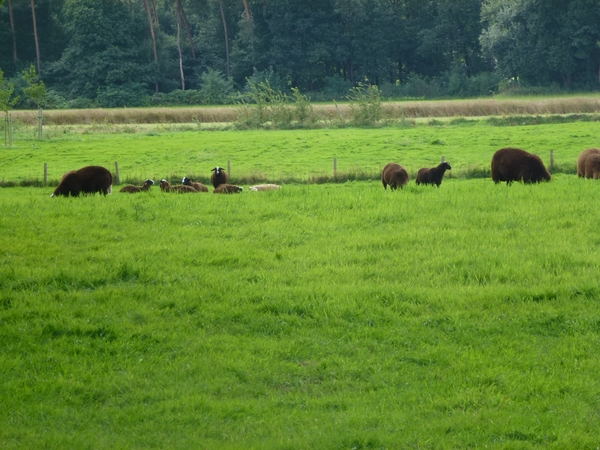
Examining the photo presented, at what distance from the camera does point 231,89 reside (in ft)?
296

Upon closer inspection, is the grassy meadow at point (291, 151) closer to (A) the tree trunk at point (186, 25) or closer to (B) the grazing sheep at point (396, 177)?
(B) the grazing sheep at point (396, 177)

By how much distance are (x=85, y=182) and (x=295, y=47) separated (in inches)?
2850

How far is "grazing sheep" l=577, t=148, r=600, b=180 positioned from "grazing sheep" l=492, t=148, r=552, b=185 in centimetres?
302

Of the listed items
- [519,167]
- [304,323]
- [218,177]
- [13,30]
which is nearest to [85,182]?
[218,177]

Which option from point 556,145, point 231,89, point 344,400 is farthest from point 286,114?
point 344,400

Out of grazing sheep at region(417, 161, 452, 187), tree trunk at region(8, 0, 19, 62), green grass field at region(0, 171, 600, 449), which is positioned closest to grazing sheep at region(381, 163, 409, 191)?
grazing sheep at region(417, 161, 452, 187)

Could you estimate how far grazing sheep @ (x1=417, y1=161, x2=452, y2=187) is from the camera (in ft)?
83.2

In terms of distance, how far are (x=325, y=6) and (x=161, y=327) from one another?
288 feet

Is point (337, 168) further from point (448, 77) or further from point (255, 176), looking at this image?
point (448, 77)

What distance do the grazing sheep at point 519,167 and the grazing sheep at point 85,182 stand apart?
11864 millimetres

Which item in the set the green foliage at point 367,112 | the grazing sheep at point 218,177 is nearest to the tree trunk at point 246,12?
the green foliage at point 367,112

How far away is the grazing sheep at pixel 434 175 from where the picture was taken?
25.4 m

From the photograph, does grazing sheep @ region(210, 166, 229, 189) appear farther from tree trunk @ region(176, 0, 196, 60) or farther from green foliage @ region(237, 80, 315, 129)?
tree trunk @ region(176, 0, 196, 60)

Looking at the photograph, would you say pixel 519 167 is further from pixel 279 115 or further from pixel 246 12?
pixel 246 12
